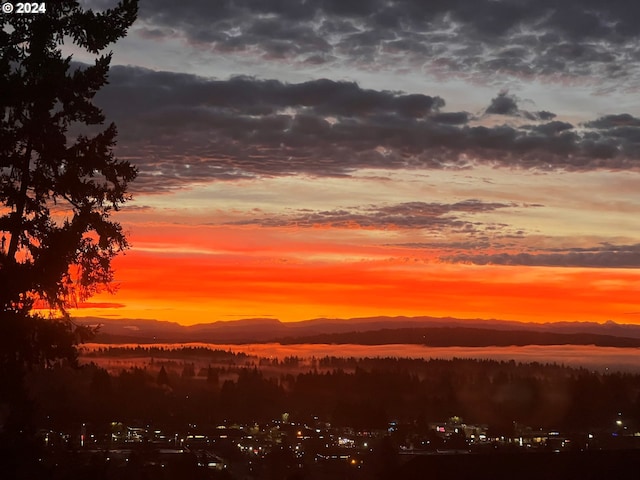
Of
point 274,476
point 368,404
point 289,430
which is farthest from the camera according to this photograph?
point 368,404

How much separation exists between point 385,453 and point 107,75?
3519 centimetres

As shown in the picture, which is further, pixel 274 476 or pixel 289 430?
pixel 289 430

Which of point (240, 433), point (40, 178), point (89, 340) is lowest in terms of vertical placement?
point (240, 433)

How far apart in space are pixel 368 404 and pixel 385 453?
101 metres

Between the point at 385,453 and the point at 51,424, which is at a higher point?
the point at 51,424

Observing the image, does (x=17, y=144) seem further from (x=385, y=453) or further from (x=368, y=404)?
(x=368, y=404)

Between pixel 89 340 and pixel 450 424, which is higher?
pixel 89 340

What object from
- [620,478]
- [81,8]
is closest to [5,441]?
[81,8]

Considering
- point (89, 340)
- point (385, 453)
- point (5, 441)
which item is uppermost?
point (89, 340)

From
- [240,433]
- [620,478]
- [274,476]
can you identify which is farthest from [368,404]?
[620,478]

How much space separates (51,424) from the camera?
2586cm

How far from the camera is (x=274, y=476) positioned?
2566 inches

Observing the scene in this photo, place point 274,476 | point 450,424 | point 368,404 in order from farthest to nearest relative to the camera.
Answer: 1. point 368,404
2. point 450,424
3. point 274,476

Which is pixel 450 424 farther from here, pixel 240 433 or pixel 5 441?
pixel 5 441
